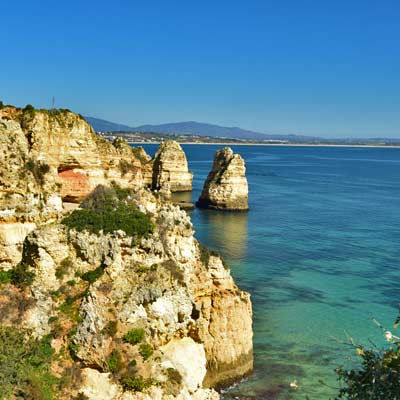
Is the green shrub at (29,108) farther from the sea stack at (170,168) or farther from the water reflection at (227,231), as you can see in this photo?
the sea stack at (170,168)

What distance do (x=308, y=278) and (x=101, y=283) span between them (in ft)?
90.5

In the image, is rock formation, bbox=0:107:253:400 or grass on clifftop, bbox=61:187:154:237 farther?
grass on clifftop, bbox=61:187:154:237

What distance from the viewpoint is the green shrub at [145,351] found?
22.0 m

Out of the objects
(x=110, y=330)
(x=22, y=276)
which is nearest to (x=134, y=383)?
(x=110, y=330)

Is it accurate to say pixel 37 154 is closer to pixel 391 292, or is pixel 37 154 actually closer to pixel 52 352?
pixel 52 352

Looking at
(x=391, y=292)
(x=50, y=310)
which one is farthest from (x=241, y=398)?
(x=391, y=292)

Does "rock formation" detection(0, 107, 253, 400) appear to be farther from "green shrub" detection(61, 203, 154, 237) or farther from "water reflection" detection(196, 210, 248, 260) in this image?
"water reflection" detection(196, 210, 248, 260)

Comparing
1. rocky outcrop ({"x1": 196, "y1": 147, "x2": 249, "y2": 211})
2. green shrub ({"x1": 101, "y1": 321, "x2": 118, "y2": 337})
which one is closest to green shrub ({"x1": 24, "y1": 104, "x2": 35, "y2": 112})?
green shrub ({"x1": 101, "y1": 321, "x2": 118, "y2": 337})

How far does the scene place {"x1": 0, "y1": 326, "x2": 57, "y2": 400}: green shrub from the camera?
1952 cm

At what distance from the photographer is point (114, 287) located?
23.3m

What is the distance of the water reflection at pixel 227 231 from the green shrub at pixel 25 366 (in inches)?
1276

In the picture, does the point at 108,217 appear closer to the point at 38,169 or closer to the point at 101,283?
the point at 101,283

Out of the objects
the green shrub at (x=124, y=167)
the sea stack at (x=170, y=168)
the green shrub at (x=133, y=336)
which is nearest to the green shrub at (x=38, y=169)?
the green shrub at (x=124, y=167)

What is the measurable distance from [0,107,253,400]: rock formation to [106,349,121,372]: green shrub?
0.04 m
